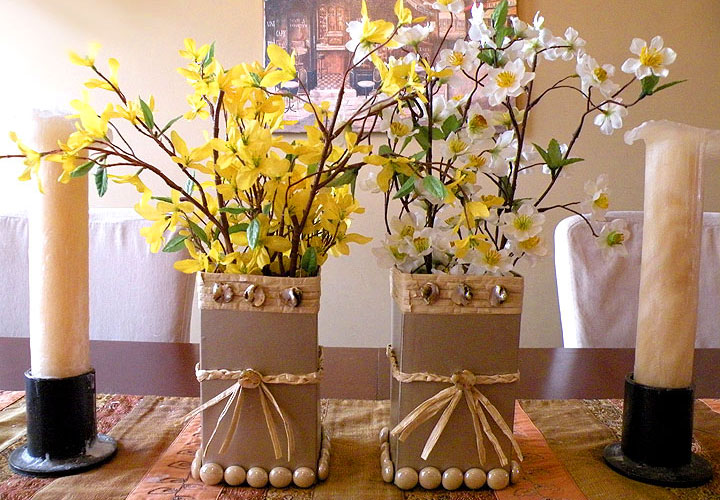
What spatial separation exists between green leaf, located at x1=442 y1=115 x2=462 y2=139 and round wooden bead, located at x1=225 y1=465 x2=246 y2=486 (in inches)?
A: 12.6

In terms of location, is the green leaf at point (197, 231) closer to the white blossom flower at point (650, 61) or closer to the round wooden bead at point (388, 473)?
the round wooden bead at point (388, 473)

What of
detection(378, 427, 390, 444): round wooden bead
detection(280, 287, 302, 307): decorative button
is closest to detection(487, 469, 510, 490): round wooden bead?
detection(378, 427, 390, 444): round wooden bead

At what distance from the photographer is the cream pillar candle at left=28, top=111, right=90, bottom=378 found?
52 cm

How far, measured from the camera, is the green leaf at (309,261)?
0.51m

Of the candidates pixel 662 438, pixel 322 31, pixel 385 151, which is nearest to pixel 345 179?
pixel 385 151

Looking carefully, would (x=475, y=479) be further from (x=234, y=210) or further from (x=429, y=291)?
(x=234, y=210)

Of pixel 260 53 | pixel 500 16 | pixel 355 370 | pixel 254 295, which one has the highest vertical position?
pixel 260 53

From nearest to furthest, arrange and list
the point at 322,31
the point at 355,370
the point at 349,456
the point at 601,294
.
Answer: the point at 349,456, the point at 355,370, the point at 601,294, the point at 322,31

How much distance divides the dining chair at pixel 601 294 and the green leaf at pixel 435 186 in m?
0.91

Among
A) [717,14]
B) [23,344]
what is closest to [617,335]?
[23,344]

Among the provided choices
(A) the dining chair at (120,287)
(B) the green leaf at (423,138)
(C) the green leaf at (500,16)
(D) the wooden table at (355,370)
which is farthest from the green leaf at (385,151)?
(A) the dining chair at (120,287)

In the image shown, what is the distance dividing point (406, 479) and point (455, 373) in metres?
0.10

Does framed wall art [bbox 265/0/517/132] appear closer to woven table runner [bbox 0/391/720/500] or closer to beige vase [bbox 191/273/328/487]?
woven table runner [bbox 0/391/720/500]

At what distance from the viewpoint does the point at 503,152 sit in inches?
20.5
